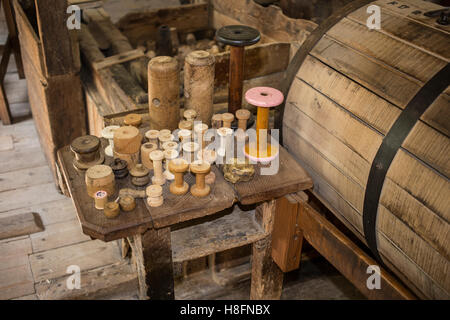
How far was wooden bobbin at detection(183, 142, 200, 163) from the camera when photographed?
213 centimetres

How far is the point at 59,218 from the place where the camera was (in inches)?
152

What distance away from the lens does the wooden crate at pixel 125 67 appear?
3.21m

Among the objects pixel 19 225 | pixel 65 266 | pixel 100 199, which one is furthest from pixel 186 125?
pixel 19 225

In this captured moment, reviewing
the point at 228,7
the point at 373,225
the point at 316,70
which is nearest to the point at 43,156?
the point at 228,7

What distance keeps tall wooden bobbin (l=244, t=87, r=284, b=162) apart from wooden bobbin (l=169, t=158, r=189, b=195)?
1.16ft

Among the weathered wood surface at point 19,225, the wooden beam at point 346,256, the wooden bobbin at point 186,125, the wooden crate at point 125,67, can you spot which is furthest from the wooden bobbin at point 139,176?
the weathered wood surface at point 19,225

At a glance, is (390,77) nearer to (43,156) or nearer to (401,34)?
(401,34)

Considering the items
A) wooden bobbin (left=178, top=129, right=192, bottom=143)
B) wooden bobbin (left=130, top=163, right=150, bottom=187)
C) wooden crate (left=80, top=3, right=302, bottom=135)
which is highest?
wooden bobbin (left=178, top=129, right=192, bottom=143)

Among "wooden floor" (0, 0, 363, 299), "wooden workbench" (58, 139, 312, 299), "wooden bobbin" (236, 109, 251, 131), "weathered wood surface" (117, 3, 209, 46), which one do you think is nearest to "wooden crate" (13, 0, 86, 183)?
"wooden floor" (0, 0, 363, 299)

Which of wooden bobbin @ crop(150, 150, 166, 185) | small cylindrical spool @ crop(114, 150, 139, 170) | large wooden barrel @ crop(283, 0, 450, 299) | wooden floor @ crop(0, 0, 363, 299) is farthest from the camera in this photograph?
wooden floor @ crop(0, 0, 363, 299)

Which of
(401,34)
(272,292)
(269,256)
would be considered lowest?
(272,292)

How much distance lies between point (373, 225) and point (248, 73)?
1.69 m

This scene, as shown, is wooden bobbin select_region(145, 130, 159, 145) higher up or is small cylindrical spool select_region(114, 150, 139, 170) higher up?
wooden bobbin select_region(145, 130, 159, 145)

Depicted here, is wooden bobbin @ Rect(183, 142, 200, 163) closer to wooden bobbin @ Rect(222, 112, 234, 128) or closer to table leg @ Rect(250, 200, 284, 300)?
wooden bobbin @ Rect(222, 112, 234, 128)
